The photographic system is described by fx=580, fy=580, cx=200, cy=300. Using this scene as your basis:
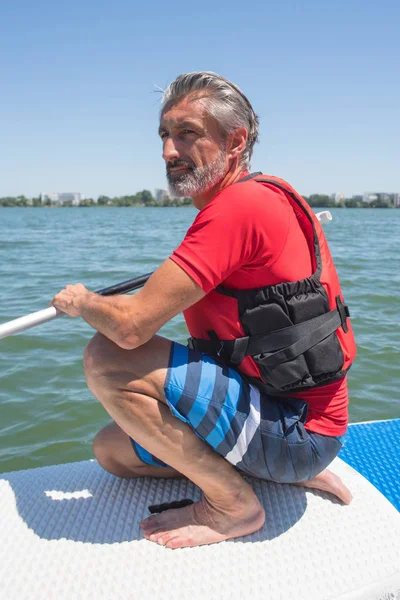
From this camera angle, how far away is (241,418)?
202cm

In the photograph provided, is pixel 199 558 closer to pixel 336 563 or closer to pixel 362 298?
pixel 336 563

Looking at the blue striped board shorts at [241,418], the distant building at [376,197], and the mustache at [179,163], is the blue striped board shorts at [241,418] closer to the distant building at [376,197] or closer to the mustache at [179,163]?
the mustache at [179,163]

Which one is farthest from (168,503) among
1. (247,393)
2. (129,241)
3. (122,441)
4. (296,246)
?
(129,241)

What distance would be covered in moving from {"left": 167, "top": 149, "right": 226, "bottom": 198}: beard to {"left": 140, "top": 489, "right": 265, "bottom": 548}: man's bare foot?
116 cm

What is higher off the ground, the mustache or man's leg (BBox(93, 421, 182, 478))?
the mustache

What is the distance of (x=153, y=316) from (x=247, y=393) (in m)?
0.46

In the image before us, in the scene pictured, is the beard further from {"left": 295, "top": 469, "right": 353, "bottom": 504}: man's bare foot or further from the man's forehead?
{"left": 295, "top": 469, "right": 353, "bottom": 504}: man's bare foot

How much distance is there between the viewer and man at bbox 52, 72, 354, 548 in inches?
74.2

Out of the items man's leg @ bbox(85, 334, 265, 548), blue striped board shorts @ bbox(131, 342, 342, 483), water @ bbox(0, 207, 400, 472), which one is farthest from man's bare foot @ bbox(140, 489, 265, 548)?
water @ bbox(0, 207, 400, 472)

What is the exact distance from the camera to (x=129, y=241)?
20.9 m

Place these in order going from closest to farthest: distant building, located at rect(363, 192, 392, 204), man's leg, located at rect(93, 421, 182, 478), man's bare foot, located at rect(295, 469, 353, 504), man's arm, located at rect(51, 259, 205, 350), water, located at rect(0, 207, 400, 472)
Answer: man's arm, located at rect(51, 259, 205, 350)
man's bare foot, located at rect(295, 469, 353, 504)
man's leg, located at rect(93, 421, 182, 478)
water, located at rect(0, 207, 400, 472)
distant building, located at rect(363, 192, 392, 204)

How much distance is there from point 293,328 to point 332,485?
2.60ft

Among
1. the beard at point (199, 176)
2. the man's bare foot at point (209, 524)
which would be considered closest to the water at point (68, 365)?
the man's bare foot at point (209, 524)

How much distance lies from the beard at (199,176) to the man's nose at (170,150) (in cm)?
2
